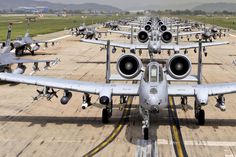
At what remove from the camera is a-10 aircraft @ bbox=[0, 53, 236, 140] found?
16484 millimetres

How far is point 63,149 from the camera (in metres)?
16.7

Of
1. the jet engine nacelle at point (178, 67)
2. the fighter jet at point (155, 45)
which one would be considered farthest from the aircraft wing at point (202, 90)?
the fighter jet at point (155, 45)

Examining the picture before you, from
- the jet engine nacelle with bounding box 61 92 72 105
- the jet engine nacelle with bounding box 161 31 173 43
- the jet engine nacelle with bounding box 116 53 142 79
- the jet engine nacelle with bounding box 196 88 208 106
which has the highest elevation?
the jet engine nacelle with bounding box 161 31 173 43

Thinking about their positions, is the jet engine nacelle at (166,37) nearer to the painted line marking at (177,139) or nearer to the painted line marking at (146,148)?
the painted line marking at (177,139)

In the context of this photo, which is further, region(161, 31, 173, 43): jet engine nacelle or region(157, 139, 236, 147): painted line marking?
region(161, 31, 173, 43): jet engine nacelle

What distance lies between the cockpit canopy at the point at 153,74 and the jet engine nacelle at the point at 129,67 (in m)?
3.25

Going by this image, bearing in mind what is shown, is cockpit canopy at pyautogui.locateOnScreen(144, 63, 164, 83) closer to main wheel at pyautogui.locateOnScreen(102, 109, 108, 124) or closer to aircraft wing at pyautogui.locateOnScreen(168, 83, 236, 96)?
aircraft wing at pyautogui.locateOnScreen(168, 83, 236, 96)

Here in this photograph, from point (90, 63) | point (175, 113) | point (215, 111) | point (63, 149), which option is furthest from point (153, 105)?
point (90, 63)

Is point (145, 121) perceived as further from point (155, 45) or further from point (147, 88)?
point (155, 45)

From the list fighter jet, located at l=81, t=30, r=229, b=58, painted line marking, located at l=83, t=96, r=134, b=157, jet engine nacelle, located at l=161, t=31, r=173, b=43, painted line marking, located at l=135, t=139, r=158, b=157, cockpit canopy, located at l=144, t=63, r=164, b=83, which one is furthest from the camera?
jet engine nacelle, located at l=161, t=31, r=173, b=43

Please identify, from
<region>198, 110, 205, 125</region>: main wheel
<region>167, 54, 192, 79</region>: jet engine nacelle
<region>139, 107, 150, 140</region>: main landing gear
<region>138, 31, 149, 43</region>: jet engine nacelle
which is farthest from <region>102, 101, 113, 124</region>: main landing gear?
<region>138, 31, 149, 43</region>: jet engine nacelle

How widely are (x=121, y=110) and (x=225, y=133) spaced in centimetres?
675

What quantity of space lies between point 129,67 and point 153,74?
149 inches

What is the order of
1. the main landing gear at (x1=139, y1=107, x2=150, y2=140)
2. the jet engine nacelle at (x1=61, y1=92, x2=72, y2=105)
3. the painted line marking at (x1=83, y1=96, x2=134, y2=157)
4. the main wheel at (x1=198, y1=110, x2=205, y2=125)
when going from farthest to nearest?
the main wheel at (x1=198, y1=110, x2=205, y2=125)
the jet engine nacelle at (x1=61, y1=92, x2=72, y2=105)
the main landing gear at (x1=139, y1=107, x2=150, y2=140)
the painted line marking at (x1=83, y1=96, x2=134, y2=157)
